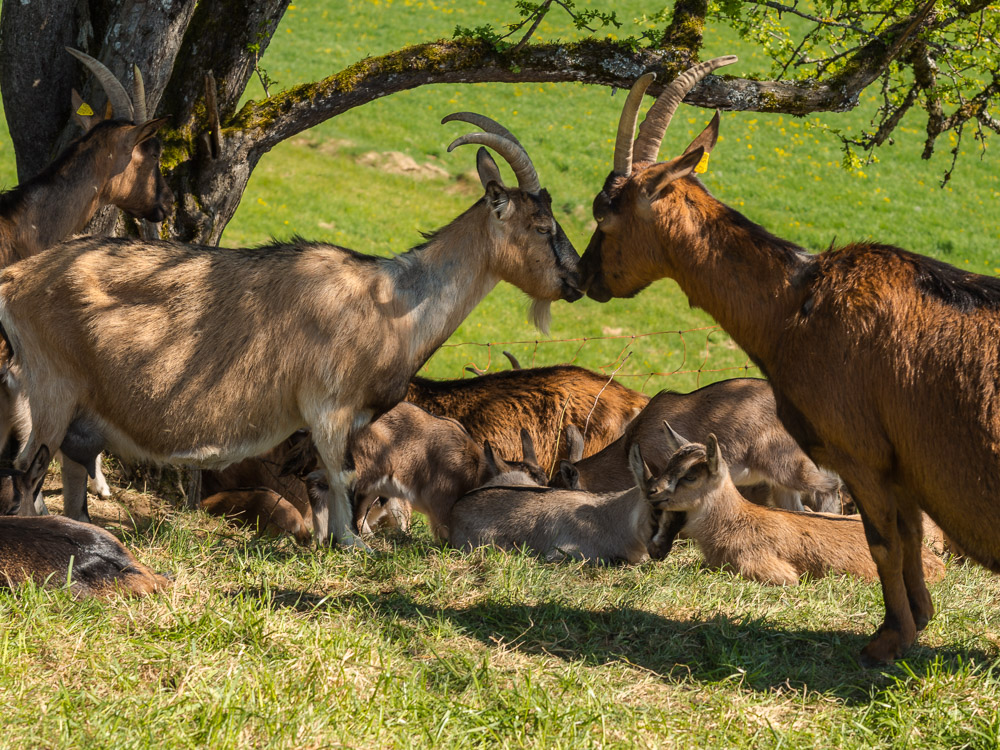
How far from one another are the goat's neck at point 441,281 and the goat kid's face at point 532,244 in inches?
3.6

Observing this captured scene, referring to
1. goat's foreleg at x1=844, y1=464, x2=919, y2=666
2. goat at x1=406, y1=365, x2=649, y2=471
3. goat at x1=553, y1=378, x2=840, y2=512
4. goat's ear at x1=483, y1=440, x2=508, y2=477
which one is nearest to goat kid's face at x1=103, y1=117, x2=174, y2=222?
goat at x1=406, y1=365, x2=649, y2=471

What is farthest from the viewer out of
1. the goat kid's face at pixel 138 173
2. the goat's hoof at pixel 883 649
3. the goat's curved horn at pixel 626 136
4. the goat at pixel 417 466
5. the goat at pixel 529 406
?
the goat at pixel 529 406

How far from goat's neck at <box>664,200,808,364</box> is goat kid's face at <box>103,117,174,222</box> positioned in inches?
148

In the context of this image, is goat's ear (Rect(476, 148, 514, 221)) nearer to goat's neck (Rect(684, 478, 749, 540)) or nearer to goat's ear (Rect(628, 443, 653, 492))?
goat's ear (Rect(628, 443, 653, 492))

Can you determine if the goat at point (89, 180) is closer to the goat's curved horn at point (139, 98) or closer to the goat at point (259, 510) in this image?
the goat's curved horn at point (139, 98)

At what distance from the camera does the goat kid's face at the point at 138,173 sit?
23.2 ft

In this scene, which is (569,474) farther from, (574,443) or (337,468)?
(337,468)

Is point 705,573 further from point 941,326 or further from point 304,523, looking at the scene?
point 304,523

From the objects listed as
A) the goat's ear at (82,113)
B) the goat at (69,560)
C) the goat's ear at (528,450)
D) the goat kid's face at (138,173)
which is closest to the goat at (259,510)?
the goat's ear at (528,450)

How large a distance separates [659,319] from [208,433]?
53.0 feet

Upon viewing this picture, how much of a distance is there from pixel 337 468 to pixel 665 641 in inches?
88.4

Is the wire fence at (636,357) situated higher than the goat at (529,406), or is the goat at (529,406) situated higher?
the goat at (529,406)

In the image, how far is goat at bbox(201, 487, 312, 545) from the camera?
25.2ft

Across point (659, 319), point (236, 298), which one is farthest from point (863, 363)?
point (659, 319)
